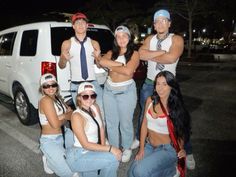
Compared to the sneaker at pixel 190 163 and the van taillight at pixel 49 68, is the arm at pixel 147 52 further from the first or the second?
the van taillight at pixel 49 68

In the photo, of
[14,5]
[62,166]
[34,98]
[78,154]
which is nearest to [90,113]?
[78,154]

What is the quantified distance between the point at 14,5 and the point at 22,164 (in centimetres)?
3990

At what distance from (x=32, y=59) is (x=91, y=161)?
8.62 feet

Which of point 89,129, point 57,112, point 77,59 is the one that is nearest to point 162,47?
point 77,59

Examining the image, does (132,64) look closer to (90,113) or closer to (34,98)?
(90,113)

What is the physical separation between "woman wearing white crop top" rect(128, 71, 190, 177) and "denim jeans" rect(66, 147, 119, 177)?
29cm

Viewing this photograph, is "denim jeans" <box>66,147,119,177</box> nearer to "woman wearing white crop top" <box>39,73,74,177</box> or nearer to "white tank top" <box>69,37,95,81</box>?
"woman wearing white crop top" <box>39,73,74,177</box>

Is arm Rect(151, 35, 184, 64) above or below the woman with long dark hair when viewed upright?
above

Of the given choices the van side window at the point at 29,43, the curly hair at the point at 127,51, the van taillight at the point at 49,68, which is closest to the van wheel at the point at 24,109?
the van side window at the point at 29,43

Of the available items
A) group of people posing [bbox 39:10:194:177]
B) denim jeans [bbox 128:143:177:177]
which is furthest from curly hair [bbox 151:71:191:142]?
denim jeans [bbox 128:143:177:177]

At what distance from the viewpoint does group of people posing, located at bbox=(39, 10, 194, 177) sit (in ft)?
10.5

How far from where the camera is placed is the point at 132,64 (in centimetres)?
386

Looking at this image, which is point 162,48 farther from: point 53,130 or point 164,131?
point 53,130

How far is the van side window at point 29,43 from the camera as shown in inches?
204
